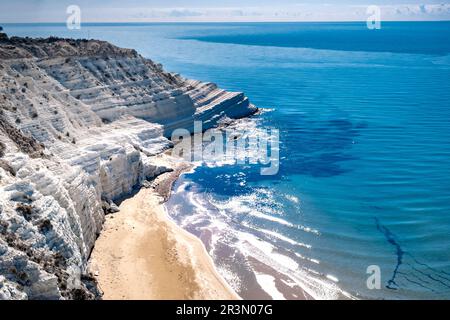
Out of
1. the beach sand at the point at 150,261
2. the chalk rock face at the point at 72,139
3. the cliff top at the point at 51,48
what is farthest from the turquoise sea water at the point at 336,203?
the cliff top at the point at 51,48

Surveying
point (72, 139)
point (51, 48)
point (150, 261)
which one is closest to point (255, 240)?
point (150, 261)

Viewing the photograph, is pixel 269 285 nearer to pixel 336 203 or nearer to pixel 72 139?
pixel 336 203

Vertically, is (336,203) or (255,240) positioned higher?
(336,203)

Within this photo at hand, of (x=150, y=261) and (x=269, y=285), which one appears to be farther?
(x=150, y=261)

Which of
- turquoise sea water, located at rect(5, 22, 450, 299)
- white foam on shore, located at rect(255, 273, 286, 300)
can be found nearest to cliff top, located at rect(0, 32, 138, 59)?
turquoise sea water, located at rect(5, 22, 450, 299)

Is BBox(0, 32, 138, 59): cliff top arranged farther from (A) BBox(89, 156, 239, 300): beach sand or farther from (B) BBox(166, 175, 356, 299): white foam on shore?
(B) BBox(166, 175, 356, 299): white foam on shore
